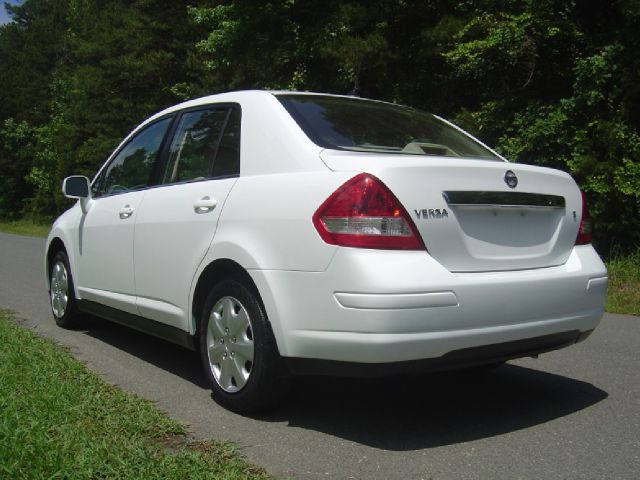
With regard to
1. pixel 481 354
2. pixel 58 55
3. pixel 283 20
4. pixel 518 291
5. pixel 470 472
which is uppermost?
pixel 58 55

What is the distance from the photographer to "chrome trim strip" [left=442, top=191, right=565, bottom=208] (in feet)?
10.6

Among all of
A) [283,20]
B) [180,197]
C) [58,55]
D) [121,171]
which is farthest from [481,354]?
[58,55]

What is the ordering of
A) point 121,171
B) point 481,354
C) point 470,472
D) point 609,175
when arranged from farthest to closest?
point 609,175
point 121,171
point 481,354
point 470,472

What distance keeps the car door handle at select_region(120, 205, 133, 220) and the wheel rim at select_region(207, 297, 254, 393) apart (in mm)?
1316

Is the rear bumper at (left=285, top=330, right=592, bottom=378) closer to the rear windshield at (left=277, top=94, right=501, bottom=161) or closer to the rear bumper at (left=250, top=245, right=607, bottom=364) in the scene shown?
the rear bumper at (left=250, top=245, right=607, bottom=364)

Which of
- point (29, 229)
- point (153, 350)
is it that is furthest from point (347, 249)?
point (29, 229)

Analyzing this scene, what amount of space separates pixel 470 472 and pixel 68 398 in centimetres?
211

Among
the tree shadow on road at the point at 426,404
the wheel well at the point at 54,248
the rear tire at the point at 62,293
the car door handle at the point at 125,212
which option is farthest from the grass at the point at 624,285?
the wheel well at the point at 54,248

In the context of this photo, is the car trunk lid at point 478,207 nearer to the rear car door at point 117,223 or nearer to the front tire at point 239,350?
the front tire at point 239,350

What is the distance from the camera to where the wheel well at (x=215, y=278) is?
139 inches

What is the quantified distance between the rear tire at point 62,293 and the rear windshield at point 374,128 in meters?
2.89

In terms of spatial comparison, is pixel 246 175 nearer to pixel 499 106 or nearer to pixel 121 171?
pixel 121 171

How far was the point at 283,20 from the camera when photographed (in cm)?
1816

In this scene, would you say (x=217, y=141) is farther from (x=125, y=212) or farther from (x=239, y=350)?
(x=239, y=350)
